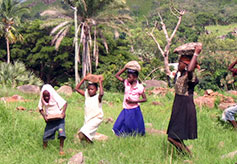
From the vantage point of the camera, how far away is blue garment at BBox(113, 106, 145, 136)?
6469mm

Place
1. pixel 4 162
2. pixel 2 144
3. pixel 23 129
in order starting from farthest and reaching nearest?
pixel 23 129 → pixel 2 144 → pixel 4 162

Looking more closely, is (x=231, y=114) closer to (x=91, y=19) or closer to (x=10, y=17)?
(x=91, y=19)

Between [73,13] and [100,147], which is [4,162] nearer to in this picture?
[100,147]

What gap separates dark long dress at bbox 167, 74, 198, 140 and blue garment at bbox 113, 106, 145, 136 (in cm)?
189

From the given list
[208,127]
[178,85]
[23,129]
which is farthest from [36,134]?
[208,127]

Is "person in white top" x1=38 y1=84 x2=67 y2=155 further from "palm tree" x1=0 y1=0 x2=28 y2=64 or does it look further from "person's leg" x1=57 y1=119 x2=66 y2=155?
"palm tree" x1=0 y1=0 x2=28 y2=64

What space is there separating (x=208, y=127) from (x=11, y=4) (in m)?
29.1

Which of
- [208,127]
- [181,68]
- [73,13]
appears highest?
[73,13]

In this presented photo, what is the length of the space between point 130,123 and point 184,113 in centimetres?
207

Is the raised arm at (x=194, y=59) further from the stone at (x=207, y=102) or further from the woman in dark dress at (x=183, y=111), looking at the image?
the stone at (x=207, y=102)

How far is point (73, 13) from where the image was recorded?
87.2 ft

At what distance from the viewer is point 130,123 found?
647 cm

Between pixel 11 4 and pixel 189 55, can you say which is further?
pixel 11 4

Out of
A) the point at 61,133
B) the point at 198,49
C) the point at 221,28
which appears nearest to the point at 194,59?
the point at 198,49
